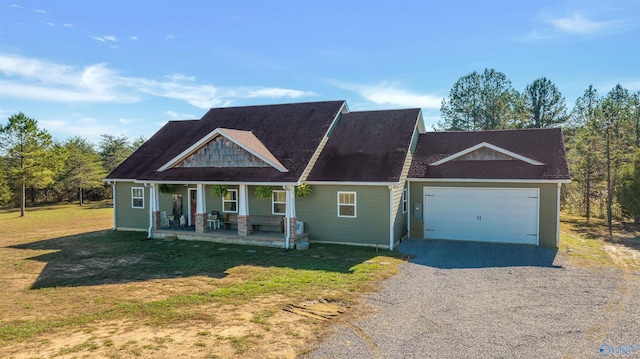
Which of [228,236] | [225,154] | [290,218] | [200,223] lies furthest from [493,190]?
[200,223]

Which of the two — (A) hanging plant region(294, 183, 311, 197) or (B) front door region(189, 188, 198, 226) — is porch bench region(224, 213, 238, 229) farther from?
(A) hanging plant region(294, 183, 311, 197)

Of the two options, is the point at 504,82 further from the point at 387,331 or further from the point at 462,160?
the point at 387,331

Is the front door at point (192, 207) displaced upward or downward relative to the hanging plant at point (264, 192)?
downward

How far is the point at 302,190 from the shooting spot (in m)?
16.5

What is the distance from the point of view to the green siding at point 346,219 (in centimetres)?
1579

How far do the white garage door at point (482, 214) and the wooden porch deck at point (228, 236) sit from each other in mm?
5866

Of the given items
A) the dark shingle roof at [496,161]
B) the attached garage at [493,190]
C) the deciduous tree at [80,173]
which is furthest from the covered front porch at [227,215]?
the deciduous tree at [80,173]

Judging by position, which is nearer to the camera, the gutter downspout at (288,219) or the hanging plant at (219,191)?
the gutter downspout at (288,219)

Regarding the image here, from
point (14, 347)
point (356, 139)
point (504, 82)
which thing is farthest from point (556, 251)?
point (504, 82)

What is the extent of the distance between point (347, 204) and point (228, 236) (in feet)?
17.4

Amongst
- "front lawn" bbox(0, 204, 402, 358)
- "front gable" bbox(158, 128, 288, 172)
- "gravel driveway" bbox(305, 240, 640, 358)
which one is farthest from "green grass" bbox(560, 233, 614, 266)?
"front gable" bbox(158, 128, 288, 172)

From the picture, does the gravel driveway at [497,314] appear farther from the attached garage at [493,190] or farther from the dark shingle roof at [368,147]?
the dark shingle roof at [368,147]

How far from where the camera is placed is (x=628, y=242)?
17.9 meters

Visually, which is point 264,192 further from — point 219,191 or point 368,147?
point 368,147
